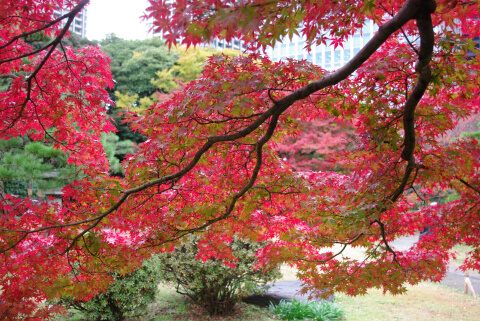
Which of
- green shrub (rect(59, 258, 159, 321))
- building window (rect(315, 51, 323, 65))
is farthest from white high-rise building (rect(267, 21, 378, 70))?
green shrub (rect(59, 258, 159, 321))

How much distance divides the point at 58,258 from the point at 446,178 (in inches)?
140

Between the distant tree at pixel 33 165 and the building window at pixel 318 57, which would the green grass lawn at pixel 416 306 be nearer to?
the distant tree at pixel 33 165

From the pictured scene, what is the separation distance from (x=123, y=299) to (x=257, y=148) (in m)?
3.80

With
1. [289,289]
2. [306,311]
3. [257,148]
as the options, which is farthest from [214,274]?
[257,148]

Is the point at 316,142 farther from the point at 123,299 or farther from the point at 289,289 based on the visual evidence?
the point at 123,299

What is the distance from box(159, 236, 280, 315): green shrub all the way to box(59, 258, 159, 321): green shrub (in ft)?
1.27

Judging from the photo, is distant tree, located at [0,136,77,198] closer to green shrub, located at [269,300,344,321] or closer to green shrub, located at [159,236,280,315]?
green shrub, located at [159,236,280,315]

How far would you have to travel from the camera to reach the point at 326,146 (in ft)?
41.5

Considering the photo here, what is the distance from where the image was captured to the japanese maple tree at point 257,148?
95.0 inches

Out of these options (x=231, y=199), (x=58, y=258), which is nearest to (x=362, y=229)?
(x=231, y=199)

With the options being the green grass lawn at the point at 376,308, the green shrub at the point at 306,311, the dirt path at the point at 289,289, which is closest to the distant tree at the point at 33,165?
the green grass lawn at the point at 376,308

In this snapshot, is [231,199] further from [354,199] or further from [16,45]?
[16,45]

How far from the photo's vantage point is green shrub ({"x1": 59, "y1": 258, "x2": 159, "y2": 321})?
5160mm

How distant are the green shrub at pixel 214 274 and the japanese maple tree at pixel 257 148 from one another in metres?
1.86
